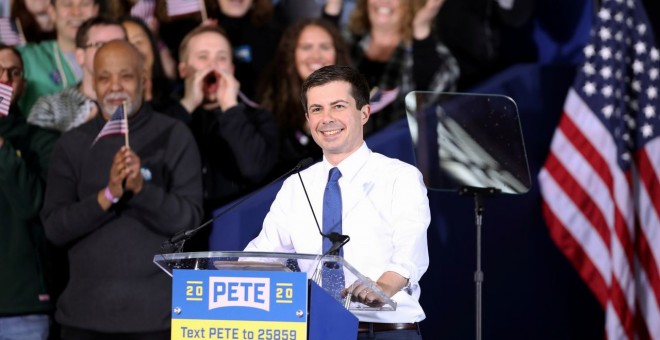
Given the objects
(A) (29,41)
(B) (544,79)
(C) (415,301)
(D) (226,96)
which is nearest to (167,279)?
(D) (226,96)

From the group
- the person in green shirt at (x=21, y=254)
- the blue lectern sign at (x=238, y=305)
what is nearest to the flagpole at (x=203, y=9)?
the person in green shirt at (x=21, y=254)

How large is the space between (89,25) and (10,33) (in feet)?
Answer: 2.04

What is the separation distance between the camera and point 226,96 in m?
6.26

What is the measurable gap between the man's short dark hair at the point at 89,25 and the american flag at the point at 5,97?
97 cm

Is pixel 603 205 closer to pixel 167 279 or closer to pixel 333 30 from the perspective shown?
pixel 333 30

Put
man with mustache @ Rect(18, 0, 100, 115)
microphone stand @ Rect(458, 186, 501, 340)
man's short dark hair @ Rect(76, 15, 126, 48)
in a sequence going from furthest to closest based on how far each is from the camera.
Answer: man with mustache @ Rect(18, 0, 100, 115) → man's short dark hair @ Rect(76, 15, 126, 48) → microphone stand @ Rect(458, 186, 501, 340)

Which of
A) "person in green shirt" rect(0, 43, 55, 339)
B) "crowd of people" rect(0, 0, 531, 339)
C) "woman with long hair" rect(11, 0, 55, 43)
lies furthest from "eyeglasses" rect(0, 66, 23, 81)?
"woman with long hair" rect(11, 0, 55, 43)

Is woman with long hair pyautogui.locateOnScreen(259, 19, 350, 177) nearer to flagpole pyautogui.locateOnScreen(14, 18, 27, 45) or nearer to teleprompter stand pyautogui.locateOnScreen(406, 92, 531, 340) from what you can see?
teleprompter stand pyautogui.locateOnScreen(406, 92, 531, 340)

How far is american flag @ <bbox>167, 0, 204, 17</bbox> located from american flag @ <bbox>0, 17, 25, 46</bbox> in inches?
32.0

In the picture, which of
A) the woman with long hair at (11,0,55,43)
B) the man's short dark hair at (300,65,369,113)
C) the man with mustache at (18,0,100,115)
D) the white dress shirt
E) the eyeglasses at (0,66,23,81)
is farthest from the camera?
the woman with long hair at (11,0,55,43)

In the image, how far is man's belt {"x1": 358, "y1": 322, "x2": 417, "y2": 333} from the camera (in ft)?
13.3

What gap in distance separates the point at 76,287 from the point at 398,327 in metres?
1.86

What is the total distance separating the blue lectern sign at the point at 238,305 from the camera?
366cm

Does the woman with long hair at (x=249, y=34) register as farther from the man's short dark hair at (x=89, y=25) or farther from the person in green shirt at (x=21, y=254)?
the person in green shirt at (x=21, y=254)
